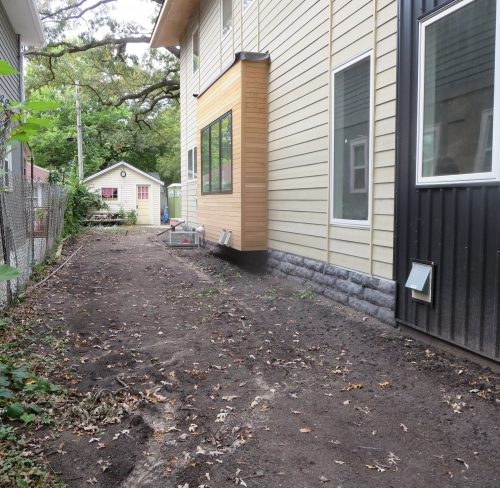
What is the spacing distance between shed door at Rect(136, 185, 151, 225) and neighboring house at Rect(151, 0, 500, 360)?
1915cm

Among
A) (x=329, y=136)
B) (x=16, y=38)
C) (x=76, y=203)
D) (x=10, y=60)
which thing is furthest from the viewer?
(x=76, y=203)

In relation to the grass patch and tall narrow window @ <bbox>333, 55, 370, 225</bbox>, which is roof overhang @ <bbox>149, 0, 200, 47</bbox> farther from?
the grass patch

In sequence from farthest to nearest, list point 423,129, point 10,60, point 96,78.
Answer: point 96,78 < point 10,60 < point 423,129

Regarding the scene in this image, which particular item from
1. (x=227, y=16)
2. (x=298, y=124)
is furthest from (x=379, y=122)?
(x=227, y=16)

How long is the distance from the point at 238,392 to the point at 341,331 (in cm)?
173

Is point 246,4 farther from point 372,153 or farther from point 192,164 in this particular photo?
point 192,164

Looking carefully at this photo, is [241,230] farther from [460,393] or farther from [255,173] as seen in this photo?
[460,393]

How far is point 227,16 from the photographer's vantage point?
1041cm

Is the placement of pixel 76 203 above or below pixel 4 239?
above

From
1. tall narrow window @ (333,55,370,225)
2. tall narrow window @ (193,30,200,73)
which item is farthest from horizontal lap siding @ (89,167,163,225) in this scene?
tall narrow window @ (333,55,370,225)

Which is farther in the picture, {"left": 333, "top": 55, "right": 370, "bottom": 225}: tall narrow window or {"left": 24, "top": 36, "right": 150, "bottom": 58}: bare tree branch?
{"left": 24, "top": 36, "right": 150, "bottom": 58}: bare tree branch

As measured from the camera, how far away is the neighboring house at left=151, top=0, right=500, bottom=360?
12.4 feet

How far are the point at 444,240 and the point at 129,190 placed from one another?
2550 centimetres

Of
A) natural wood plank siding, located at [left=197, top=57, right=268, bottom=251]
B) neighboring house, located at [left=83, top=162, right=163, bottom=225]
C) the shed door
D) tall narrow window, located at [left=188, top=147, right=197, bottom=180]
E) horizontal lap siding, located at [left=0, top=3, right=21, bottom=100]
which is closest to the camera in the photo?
natural wood plank siding, located at [left=197, top=57, right=268, bottom=251]
